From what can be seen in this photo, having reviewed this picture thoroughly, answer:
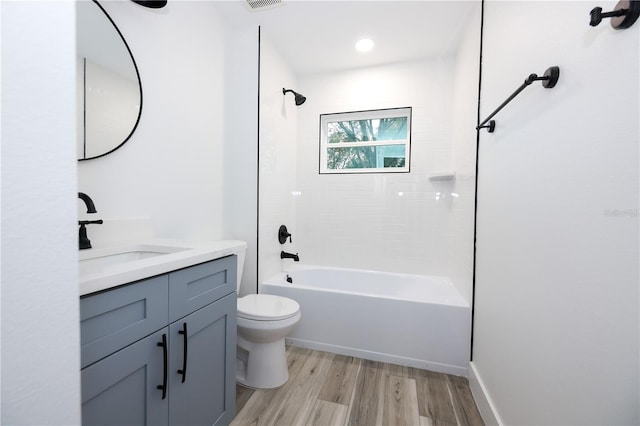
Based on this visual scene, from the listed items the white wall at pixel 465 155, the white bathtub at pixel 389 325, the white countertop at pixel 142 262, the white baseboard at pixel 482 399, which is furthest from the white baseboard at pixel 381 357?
the white countertop at pixel 142 262

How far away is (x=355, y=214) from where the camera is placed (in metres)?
2.78

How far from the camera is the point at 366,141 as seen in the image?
2855 mm

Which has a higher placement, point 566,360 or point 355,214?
point 355,214

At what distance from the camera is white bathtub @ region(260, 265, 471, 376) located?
5.99 feet

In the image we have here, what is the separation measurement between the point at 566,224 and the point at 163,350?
4.60ft

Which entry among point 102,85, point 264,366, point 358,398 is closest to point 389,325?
point 358,398

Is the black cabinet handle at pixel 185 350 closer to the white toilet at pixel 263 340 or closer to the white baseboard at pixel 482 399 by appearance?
the white toilet at pixel 263 340

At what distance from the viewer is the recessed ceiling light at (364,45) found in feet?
7.47

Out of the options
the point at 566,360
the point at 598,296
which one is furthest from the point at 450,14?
the point at 566,360

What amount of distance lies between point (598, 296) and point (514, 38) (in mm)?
1198

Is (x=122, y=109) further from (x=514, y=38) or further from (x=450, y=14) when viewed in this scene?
(x=450, y=14)

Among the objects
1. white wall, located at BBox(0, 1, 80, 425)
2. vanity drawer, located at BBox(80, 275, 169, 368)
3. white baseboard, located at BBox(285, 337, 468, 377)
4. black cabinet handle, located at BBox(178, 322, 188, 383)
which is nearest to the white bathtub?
white baseboard, located at BBox(285, 337, 468, 377)

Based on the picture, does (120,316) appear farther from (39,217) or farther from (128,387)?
(39,217)

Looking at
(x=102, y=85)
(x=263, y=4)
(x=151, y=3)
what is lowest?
(x=102, y=85)
